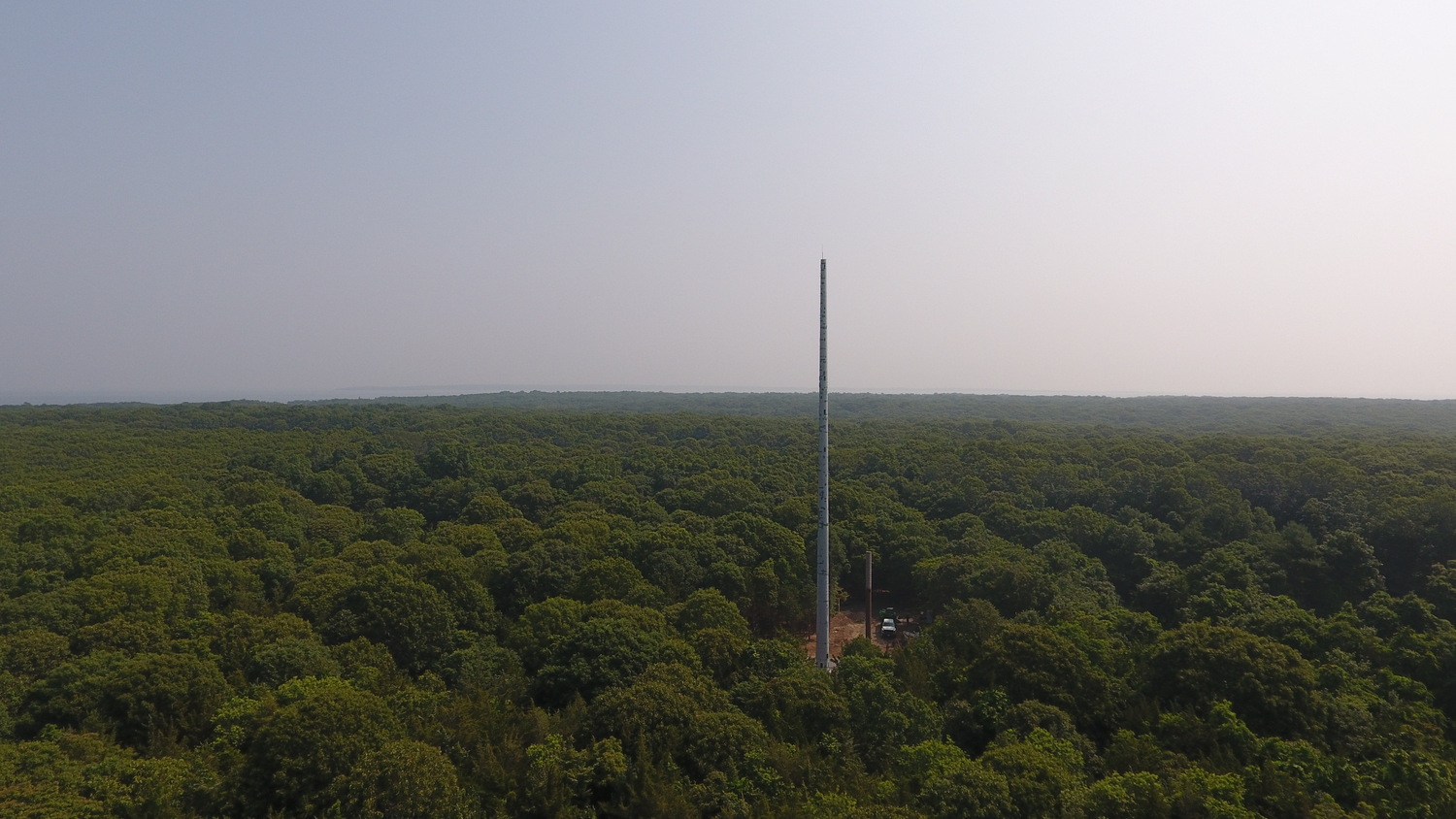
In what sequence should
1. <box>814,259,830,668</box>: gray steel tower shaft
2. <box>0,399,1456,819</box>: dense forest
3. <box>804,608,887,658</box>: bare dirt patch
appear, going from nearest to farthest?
<box>0,399,1456,819</box>: dense forest, <box>814,259,830,668</box>: gray steel tower shaft, <box>804,608,887,658</box>: bare dirt patch

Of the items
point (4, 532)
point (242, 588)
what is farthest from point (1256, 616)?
point (4, 532)

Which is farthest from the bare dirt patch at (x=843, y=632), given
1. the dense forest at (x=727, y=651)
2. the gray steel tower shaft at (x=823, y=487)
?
the gray steel tower shaft at (x=823, y=487)

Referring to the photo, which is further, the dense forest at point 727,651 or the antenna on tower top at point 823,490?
the antenna on tower top at point 823,490

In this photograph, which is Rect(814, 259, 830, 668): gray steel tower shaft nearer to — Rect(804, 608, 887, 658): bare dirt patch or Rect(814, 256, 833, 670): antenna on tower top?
Rect(814, 256, 833, 670): antenna on tower top

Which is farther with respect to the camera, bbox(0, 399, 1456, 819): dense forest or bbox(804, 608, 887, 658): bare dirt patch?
bbox(804, 608, 887, 658): bare dirt patch

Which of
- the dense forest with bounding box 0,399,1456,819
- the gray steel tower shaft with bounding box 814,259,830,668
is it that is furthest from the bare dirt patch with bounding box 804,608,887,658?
the gray steel tower shaft with bounding box 814,259,830,668

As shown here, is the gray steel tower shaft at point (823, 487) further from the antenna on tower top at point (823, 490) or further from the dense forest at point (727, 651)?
the dense forest at point (727, 651)

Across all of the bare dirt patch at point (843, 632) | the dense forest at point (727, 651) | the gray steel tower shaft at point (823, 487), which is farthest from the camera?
the bare dirt patch at point (843, 632)

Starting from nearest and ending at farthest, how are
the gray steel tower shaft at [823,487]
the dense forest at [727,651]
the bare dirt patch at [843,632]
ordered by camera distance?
the dense forest at [727,651] < the gray steel tower shaft at [823,487] < the bare dirt patch at [843,632]
